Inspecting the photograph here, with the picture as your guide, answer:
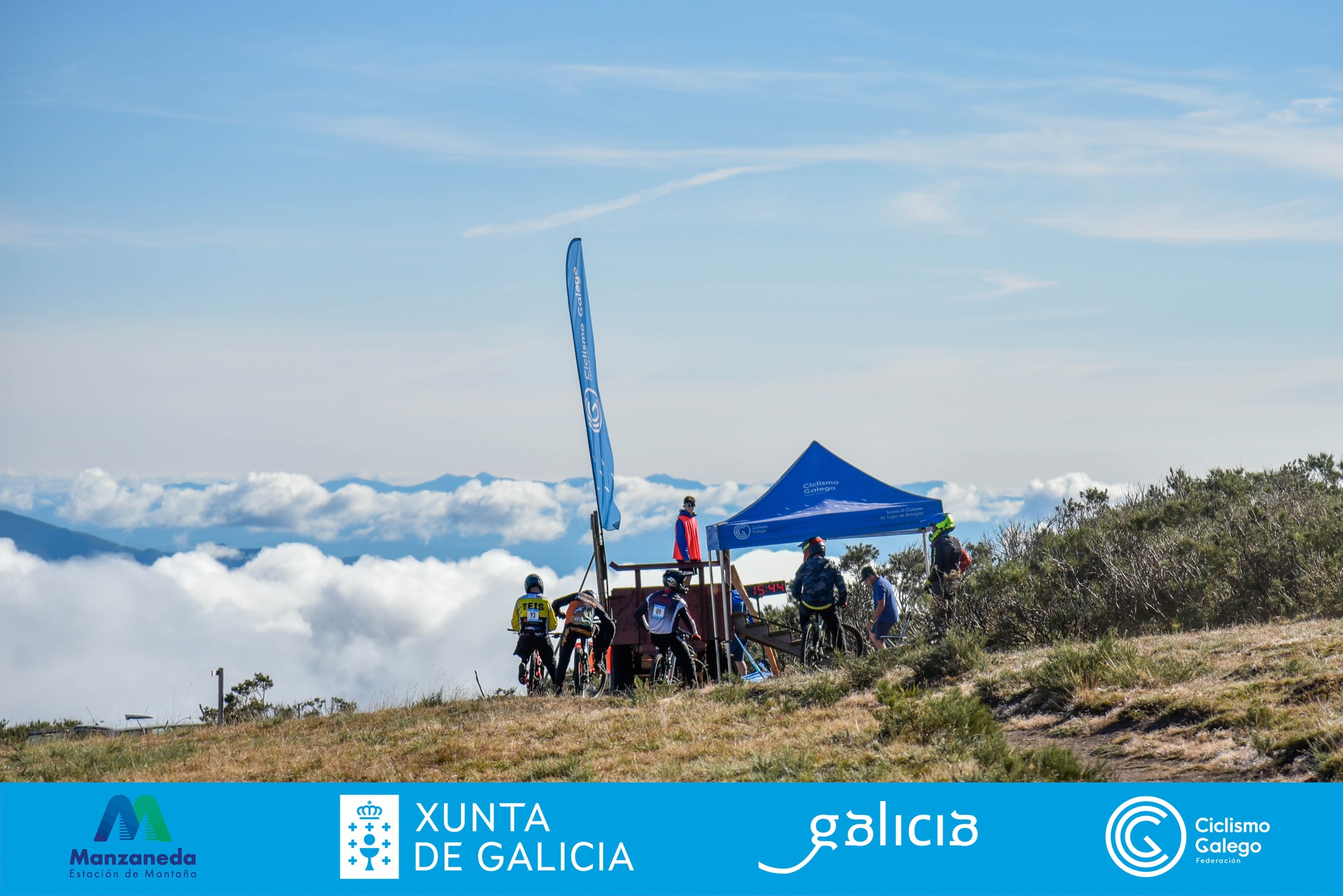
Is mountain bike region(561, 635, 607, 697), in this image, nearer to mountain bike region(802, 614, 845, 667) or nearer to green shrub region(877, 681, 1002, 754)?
mountain bike region(802, 614, 845, 667)

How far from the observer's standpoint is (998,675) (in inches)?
434

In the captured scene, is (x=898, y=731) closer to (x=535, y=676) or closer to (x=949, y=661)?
(x=949, y=661)

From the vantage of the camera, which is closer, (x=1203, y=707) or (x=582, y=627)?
(x=1203, y=707)

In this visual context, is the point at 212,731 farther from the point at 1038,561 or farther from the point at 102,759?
→ the point at 1038,561

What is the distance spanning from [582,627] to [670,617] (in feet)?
4.24

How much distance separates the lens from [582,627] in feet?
49.4

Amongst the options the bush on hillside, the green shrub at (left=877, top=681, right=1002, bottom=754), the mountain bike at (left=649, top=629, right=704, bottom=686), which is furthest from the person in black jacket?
the green shrub at (left=877, top=681, right=1002, bottom=754)

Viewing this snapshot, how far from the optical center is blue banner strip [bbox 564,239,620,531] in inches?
705

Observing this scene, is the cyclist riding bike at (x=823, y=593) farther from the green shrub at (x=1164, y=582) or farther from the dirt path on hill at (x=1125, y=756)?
the dirt path on hill at (x=1125, y=756)

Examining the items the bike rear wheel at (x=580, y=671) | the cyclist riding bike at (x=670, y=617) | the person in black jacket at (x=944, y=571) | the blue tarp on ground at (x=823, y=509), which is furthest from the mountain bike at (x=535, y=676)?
the person in black jacket at (x=944, y=571)

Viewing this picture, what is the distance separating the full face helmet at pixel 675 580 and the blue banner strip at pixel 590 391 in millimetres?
3210

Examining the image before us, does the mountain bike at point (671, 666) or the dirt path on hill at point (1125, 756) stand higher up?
the mountain bike at point (671, 666)

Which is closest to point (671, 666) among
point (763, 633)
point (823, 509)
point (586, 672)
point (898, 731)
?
point (586, 672)

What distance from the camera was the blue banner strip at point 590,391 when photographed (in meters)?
17.9
